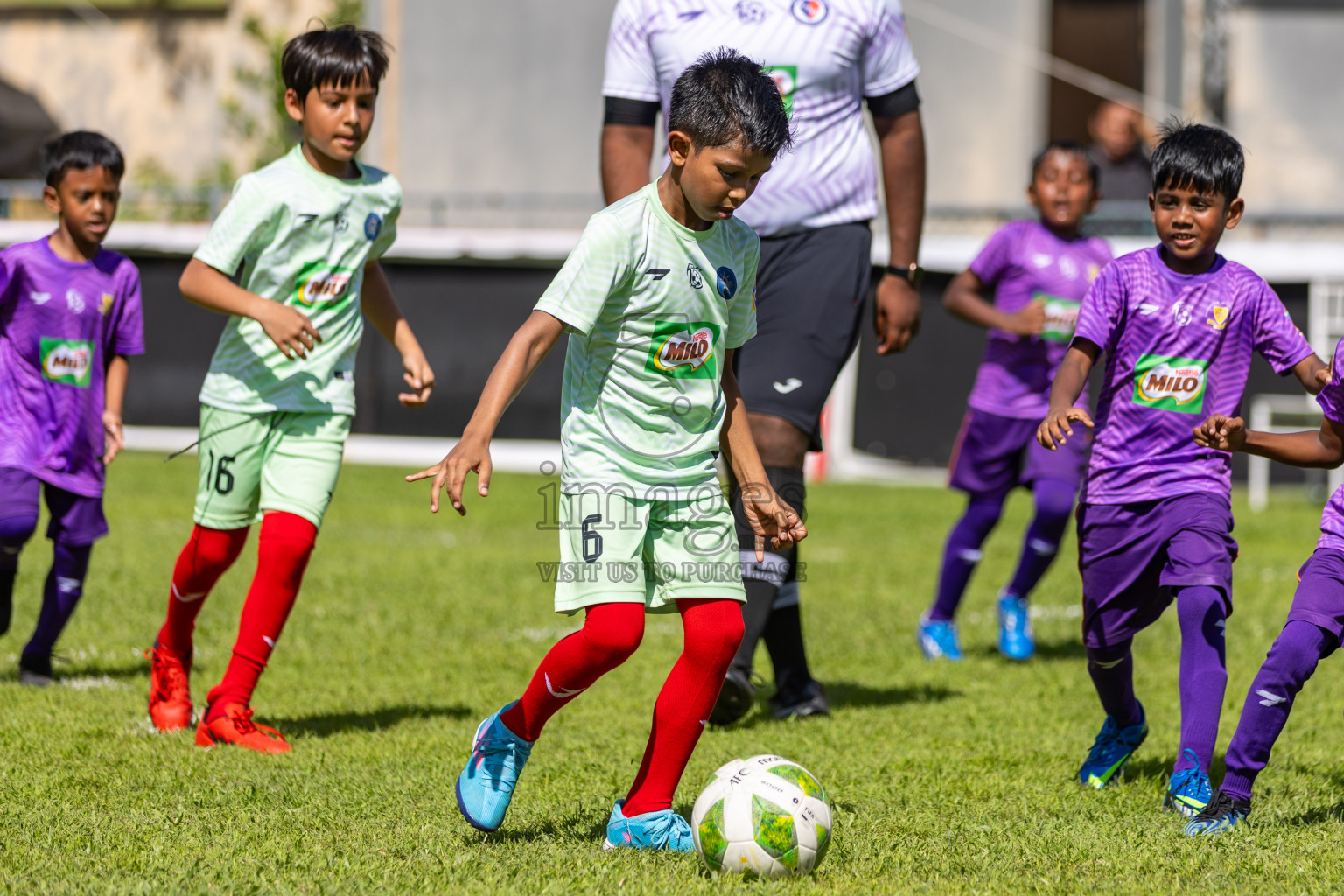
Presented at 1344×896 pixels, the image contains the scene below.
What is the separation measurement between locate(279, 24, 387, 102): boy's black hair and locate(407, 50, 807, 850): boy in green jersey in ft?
4.61

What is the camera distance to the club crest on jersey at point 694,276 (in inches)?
143

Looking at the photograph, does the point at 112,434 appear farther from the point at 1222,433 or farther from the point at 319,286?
the point at 1222,433

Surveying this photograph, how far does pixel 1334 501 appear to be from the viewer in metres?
3.94

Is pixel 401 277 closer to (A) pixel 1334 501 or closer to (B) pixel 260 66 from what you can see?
(B) pixel 260 66

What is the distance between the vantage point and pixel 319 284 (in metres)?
4.80

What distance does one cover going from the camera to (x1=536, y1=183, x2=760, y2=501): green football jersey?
358 cm

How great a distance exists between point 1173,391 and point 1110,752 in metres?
1.02

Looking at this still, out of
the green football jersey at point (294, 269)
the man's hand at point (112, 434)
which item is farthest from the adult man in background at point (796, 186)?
the man's hand at point (112, 434)

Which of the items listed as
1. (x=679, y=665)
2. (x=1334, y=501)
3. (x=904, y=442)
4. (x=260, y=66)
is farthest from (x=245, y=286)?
(x=260, y=66)

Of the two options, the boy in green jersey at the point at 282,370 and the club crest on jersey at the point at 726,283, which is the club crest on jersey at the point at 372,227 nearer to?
the boy in green jersey at the point at 282,370

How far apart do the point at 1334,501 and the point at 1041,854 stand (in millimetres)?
1189

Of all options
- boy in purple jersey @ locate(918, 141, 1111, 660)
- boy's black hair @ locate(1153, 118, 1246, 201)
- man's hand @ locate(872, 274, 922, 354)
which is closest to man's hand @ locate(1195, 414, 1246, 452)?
boy's black hair @ locate(1153, 118, 1246, 201)

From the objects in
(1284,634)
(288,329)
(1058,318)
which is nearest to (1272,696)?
(1284,634)

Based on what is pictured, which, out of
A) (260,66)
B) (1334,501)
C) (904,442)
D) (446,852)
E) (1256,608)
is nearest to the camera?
(446,852)
